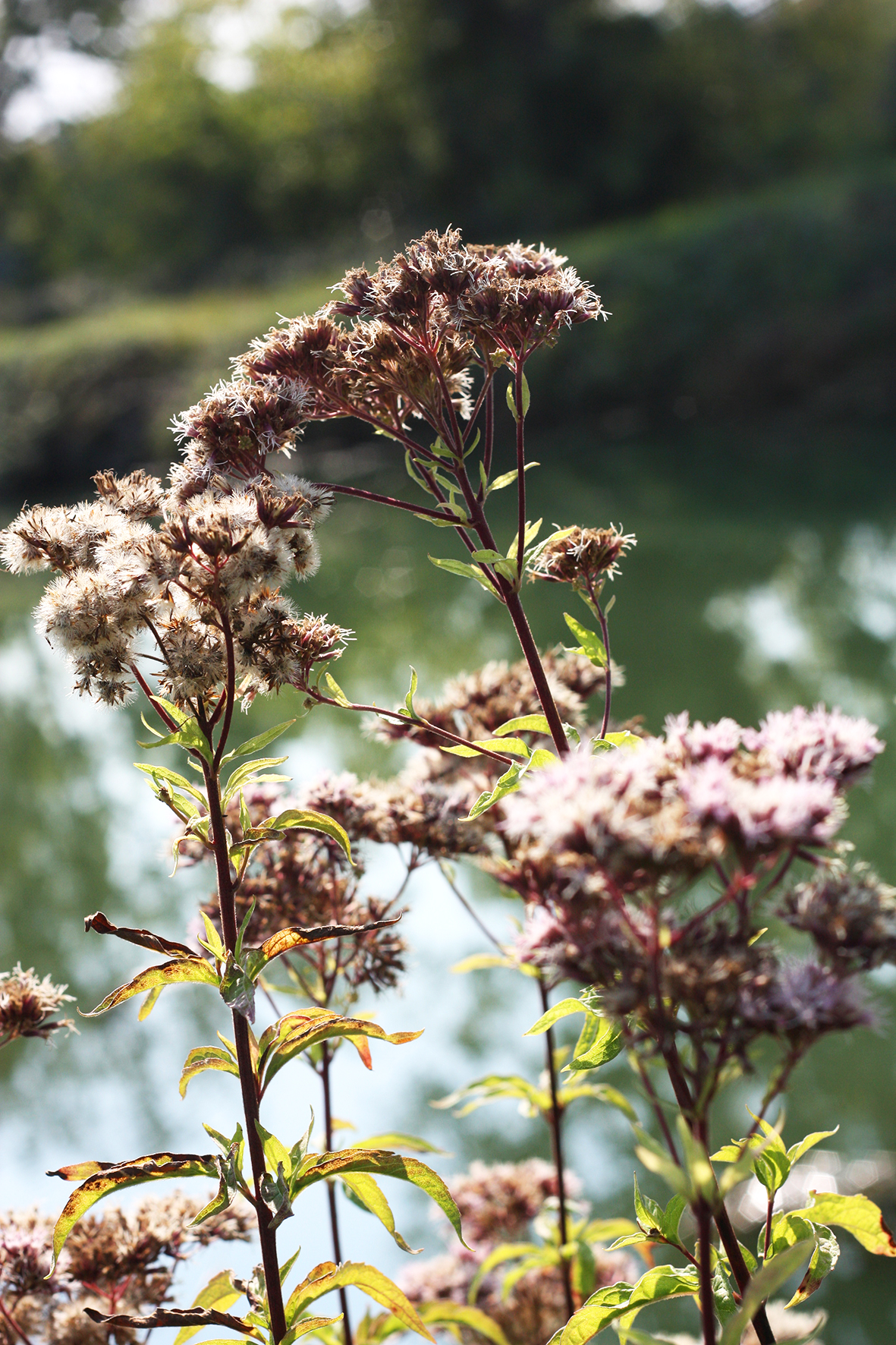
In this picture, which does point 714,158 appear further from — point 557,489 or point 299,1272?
point 299,1272

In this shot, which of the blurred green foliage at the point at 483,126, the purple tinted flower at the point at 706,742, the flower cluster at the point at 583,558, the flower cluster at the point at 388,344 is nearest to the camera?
the purple tinted flower at the point at 706,742

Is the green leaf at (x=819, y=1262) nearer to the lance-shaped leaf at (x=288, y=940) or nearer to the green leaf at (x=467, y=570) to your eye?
the lance-shaped leaf at (x=288, y=940)

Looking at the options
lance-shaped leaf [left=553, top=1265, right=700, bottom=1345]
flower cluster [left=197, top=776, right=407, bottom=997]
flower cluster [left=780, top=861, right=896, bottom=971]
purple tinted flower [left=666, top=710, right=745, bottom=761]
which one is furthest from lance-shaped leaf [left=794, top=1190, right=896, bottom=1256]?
flower cluster [left=197, top=776, right=407, bottom=997]

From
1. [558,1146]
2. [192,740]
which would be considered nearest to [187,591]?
[192,740]

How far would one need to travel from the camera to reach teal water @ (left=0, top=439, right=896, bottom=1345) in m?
2.81

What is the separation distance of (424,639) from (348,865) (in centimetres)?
515

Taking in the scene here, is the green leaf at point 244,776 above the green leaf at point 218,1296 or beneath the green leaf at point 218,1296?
above

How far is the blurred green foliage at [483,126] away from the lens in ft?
65.1

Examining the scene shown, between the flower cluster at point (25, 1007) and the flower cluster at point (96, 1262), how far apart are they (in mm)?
268

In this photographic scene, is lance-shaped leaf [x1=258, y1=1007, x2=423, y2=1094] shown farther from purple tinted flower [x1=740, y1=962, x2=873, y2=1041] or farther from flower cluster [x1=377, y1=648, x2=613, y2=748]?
flower cluster [x1=377, y1=648, x2=613, y2=748]

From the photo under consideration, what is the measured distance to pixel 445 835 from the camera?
1.45m

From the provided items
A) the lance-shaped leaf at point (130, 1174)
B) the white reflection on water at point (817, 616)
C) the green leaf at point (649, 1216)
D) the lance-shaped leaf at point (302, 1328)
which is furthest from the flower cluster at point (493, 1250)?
the white reflection on water at point (817, 616)

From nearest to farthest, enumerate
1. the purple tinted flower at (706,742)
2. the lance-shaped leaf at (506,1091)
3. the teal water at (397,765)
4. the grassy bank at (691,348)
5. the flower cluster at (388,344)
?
the purple tinted flower at (706,742) → the flower cluster at (388,344) → the lance-shaped leaf at (506,1091) → the teal water at (397,765) → the grassy bank at (691,348)

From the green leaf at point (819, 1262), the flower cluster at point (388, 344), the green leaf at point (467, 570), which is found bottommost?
the green leaf at point (819, 1262)
